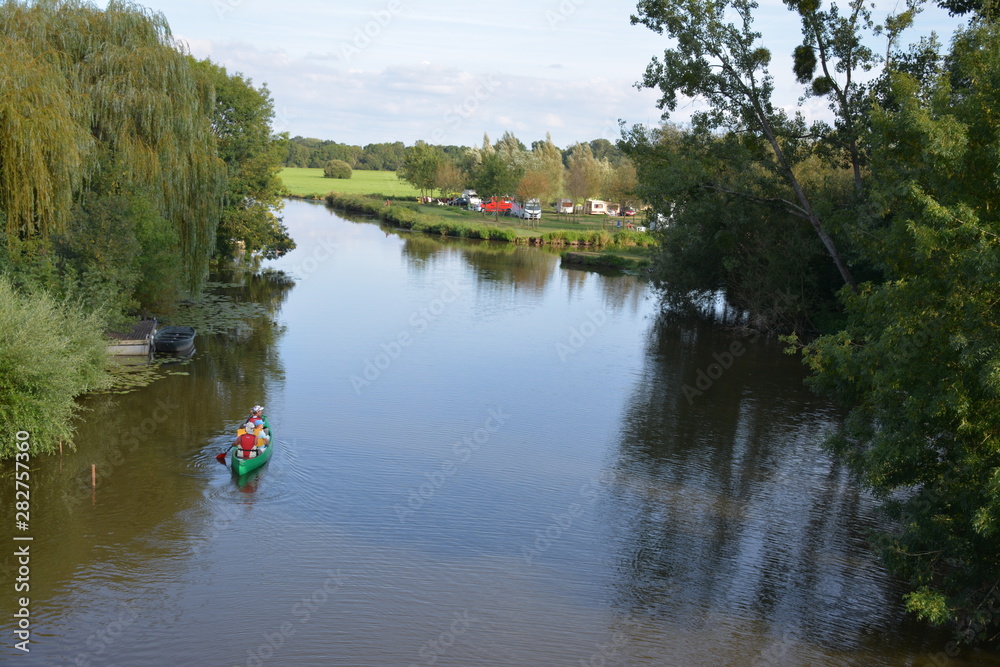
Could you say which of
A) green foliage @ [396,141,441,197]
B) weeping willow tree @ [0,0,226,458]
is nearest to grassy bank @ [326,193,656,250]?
green foliage @ [396,141,441,197]

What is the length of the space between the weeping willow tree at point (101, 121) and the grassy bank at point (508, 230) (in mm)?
39179

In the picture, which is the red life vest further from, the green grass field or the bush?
the bush

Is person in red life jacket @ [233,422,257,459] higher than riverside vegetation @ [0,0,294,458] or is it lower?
lower

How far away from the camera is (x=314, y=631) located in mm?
10062

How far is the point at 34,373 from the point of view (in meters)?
13.1

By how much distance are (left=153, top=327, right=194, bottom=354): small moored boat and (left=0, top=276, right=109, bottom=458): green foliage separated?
7.61 metres

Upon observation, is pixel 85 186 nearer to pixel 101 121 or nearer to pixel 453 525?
pixel 101 121

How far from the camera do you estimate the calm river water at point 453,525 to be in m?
10.1

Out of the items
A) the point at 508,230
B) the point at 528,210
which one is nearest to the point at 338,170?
the point at 528,210

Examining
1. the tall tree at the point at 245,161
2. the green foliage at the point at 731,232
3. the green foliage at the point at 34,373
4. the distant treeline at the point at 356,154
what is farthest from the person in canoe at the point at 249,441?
the distant treeline at the point at 356,154

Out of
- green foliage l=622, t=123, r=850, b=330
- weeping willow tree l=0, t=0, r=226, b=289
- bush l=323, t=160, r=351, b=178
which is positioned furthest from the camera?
bush l=323, t=160, r=351, b=178

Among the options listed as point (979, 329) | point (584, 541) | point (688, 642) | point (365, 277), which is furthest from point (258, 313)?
point (979, 329)

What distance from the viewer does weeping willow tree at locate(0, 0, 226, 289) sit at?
1731cm

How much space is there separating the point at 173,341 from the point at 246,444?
961cm
